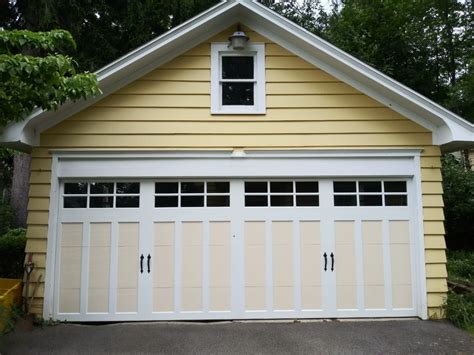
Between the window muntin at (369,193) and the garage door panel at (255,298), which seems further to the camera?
the window muntin at (369,193)

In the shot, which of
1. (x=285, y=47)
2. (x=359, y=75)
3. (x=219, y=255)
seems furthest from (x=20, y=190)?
(x=359, y=75)

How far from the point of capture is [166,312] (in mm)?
6008

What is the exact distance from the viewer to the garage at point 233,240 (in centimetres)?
603

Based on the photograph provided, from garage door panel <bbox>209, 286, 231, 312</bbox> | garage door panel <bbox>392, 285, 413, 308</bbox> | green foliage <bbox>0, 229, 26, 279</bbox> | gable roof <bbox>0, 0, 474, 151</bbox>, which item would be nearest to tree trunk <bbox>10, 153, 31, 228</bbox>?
green foliage <bbox>0, 229, 26, 279</bbox>

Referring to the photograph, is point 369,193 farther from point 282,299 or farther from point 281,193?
point 282,299

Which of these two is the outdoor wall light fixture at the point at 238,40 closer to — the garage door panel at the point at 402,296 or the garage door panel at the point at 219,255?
the garage door panel at the point at 219,255

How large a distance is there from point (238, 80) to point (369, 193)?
2717 mm

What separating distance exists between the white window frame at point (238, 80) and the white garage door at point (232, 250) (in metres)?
1.10

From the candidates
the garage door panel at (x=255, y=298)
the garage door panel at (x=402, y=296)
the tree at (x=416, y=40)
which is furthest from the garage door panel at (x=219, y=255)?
the tree at (x=416, y=40)

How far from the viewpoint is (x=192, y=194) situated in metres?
6.24

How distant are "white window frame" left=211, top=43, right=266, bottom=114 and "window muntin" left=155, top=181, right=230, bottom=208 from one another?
3.79ft

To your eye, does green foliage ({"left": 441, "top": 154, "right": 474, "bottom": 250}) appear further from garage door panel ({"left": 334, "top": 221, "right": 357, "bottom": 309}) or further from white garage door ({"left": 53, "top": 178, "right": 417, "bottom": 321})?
garage door panel ({"left": 334, "top": 221, "right": 357, "bottom": 309})

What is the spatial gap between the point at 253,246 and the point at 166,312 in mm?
1623

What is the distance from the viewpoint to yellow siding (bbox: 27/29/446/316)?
6117mm
